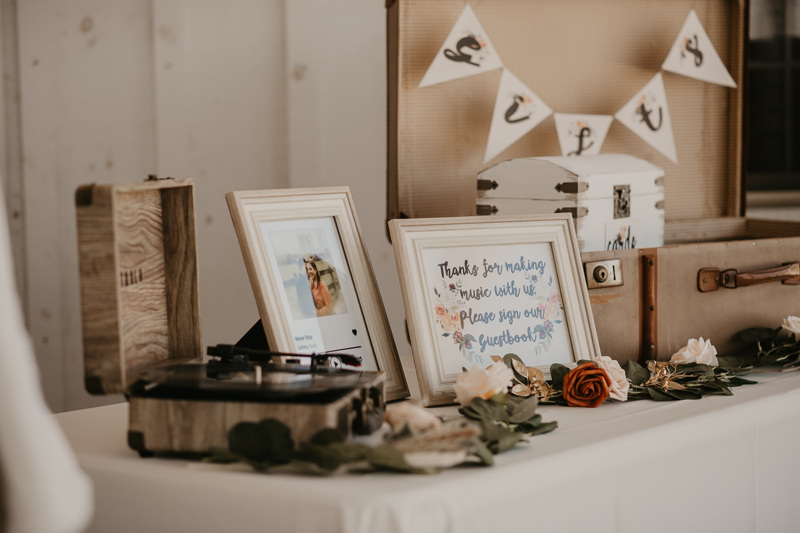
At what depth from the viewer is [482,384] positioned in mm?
795

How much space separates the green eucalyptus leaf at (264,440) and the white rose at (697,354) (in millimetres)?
641

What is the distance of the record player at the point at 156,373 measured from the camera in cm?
67

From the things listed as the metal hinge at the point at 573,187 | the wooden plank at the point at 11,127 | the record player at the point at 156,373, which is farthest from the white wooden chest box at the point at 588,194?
the wooden plank at the point at 11,127

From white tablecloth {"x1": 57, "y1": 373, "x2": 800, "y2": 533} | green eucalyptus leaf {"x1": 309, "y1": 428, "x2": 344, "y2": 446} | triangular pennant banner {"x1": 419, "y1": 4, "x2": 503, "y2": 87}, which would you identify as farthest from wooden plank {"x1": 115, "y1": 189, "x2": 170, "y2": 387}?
triangular pennant banner {"x1": 419, "y1": 4, "x2": 503, "y2": 87}

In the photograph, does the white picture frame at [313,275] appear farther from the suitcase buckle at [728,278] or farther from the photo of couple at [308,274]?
the suitcase buckle at [728,278]

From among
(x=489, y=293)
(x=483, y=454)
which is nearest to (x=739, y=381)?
(x=489, y=293)

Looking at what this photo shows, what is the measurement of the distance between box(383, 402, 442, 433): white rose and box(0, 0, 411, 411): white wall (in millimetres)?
934

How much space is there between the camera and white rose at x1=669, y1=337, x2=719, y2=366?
1026mm

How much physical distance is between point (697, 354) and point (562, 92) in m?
0.65

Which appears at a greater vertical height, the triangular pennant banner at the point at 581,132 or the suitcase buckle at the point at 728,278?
the triangular pennant banner at the point at 581,132

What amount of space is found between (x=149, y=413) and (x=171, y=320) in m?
0.18

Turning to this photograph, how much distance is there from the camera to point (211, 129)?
1535mm

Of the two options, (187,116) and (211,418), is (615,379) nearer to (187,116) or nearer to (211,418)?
(211,418)

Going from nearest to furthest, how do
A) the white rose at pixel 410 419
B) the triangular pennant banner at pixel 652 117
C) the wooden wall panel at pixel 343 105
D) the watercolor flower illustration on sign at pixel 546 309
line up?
the white rose at pixel 410 419 < the watercolor flower illustration on sign at pixel 546 309 < the triangular pennant banner at pixel 652 117 < the wooden wall panel at pixel 343 105
